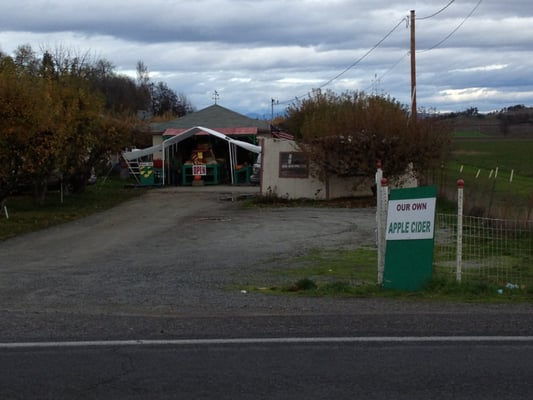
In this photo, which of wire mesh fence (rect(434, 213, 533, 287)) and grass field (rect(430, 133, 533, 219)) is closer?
wire mesh fence (rect(434, 213, 533, 287))

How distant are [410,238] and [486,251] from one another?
16.0 feet

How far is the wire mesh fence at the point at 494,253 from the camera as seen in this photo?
12431 millimetres

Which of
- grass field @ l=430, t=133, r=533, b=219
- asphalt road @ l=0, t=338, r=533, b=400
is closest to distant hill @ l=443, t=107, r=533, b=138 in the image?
grass field @ l=430, t=133, r=533, b=219

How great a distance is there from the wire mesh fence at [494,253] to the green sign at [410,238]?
1.12m

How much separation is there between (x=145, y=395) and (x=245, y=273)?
771 cm

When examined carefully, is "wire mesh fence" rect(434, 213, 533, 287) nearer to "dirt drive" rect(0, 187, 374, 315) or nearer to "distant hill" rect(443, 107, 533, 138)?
"dirt drive" rect(0, 187, 374, 315)

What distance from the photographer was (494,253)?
14.7 metres

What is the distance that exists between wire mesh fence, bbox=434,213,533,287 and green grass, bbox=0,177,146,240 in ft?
38.9

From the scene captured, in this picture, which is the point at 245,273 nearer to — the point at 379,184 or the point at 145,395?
the point at 379,184

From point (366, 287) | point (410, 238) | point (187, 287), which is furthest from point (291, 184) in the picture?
point (410, 238)

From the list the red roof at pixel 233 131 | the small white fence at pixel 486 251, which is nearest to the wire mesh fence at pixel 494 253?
the small white fence at pixel 486 251

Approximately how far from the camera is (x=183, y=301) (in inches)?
409

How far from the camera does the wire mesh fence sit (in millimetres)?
12431

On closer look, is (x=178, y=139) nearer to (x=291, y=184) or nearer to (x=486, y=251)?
(x=291, y=184)
